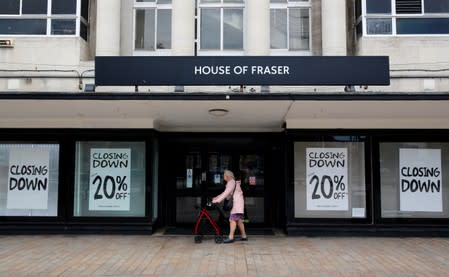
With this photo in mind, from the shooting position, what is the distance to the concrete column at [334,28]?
1155 centimetres

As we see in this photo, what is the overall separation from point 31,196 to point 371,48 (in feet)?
28.9

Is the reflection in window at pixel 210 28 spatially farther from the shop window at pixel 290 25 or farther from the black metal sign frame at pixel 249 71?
the black metal sign frame at pixel 249 71

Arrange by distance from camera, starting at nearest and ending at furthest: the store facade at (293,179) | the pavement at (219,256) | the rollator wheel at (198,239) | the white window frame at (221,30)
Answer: the pavement at (219,256), the rollator wheel at (198,239), the store facade at (293,179), the white window frame at (221,30)

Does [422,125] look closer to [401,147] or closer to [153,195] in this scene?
[401,147]

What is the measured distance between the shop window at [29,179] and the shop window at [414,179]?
776cm

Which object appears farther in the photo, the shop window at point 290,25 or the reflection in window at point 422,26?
A: the shop window at point 290,25

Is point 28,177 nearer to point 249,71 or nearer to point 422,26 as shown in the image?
point 249,71

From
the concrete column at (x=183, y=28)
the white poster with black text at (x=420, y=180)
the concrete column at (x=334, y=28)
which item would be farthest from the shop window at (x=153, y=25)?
the white poster with black text at (x=420, y=180)

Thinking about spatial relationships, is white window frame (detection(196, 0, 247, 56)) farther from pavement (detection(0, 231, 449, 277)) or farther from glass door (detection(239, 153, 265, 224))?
pavement (detection(0, 231, 449, 277))

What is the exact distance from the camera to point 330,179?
442 inches

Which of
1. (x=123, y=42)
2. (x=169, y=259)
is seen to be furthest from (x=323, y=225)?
(x=123, y=42)

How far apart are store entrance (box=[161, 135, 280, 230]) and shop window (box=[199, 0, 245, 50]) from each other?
2562 millimetres

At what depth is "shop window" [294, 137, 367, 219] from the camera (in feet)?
36.4

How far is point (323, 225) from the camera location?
35.9 ft
